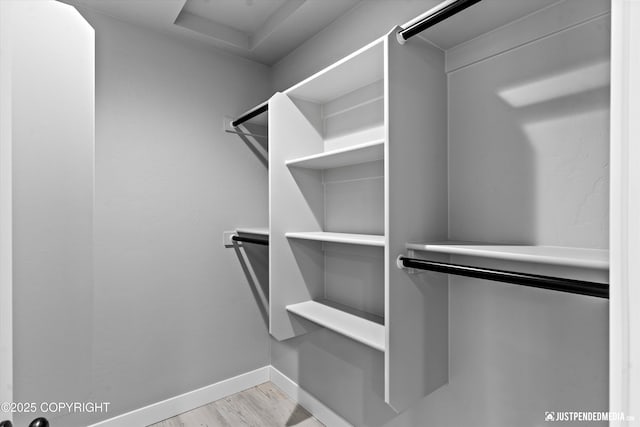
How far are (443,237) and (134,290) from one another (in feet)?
5.69

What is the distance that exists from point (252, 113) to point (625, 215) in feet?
6.03

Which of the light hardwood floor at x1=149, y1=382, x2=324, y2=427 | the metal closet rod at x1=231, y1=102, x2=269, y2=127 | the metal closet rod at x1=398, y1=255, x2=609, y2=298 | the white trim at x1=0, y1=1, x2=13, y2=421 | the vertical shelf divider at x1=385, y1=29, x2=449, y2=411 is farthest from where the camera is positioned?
the light hardwood floor at x1=149, y1=382, x2=324, y2=427

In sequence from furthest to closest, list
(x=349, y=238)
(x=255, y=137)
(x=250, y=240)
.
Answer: (x=255, y=137)
(x=250, y=240)
(x=349, y=238)

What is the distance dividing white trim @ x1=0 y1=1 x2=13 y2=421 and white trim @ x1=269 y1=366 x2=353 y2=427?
164 cm

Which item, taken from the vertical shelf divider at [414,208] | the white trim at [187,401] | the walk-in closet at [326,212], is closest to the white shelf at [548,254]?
the walk-in closet at [326,212]

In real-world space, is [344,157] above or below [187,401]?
above

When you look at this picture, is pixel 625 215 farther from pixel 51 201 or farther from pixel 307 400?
pixel 307 400

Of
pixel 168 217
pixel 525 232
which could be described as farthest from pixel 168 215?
pixel 525 232

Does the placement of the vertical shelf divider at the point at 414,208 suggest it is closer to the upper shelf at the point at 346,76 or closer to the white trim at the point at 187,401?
the upper shelf at the point at 346,76

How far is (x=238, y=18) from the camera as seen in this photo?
198cm

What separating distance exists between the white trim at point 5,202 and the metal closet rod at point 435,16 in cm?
102

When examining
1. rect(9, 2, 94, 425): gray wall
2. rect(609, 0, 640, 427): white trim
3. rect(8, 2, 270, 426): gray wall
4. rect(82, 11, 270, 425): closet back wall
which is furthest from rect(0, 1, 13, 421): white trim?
rect(82, 11, 270, 425): closet back wall

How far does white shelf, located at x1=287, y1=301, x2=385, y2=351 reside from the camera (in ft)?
4.14

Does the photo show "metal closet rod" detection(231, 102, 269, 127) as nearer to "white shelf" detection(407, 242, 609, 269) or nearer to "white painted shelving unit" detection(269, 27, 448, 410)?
"white painted shelving unit" detection(269, 27, 448, 410)
